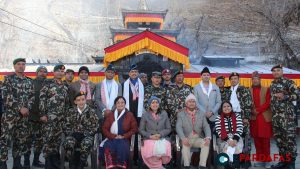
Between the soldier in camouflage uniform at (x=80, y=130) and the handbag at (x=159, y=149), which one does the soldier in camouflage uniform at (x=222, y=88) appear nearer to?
the handbag at (x=159, y=149)

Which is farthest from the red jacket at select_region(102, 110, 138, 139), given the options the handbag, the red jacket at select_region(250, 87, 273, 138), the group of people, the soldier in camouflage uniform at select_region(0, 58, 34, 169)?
the red jacket at select_region(250, 87, 273, 138)

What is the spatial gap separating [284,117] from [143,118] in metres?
2.37

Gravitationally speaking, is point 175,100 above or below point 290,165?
above

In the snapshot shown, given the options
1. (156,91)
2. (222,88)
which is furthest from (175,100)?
(222,88)

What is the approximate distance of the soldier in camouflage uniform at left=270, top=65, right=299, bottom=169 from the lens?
5.03 m

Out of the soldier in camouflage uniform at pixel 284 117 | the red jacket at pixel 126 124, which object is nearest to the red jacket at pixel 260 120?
the soldier in camouflage uniform at pixel 284 117

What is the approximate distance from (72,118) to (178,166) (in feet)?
6.13

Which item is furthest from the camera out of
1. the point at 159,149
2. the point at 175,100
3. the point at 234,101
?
the point at 234,101

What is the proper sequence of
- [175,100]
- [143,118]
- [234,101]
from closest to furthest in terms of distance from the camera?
[143,118]
[175,100]
[234,101]

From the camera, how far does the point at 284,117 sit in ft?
16.7

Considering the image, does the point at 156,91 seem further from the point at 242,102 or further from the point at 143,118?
the point at 242,102

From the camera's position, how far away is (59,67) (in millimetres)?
5211

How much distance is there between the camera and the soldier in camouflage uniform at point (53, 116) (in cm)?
496

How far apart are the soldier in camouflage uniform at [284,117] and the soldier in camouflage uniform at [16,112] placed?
4.12 m
